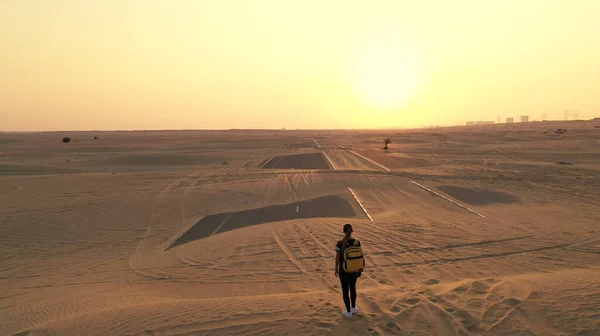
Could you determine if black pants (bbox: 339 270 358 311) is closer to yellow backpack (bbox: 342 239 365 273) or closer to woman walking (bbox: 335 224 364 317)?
woman walking (bbox: 335 224 364 317)

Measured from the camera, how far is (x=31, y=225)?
2062 centimetres

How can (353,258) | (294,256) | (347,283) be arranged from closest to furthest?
(353,258) → (347,283) → (294,256)

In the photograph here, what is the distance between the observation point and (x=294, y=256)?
48.0 ft

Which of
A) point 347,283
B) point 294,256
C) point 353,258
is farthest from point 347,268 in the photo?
point 294,256

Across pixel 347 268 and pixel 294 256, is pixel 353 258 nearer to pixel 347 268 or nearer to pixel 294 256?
pixel 347 268

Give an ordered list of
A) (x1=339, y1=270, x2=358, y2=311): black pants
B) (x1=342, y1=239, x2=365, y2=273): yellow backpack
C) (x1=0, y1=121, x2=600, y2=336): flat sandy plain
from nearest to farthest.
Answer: (x1=342, y1=239, x2=365, y2=273): yellow backpack, (x1=339, y1=270, x2=358, y2=311): black pants, (x1=0, y1=121, x2=600, y2=336): flat sandy plain

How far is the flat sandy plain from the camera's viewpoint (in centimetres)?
870

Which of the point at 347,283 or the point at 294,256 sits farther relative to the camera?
the point at 294,256

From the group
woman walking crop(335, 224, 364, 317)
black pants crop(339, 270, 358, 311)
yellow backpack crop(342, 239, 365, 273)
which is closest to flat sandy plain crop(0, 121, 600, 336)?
woman walking crop(335, 224, 364, 317)

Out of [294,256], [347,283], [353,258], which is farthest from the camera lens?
[294,256]

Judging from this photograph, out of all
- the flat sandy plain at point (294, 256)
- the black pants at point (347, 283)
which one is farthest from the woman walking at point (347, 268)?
the flat sandy plain at point (294, 256)

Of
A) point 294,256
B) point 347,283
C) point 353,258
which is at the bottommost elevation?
point 294,256

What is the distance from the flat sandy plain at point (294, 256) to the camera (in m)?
8.70

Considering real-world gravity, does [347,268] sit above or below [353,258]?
below
